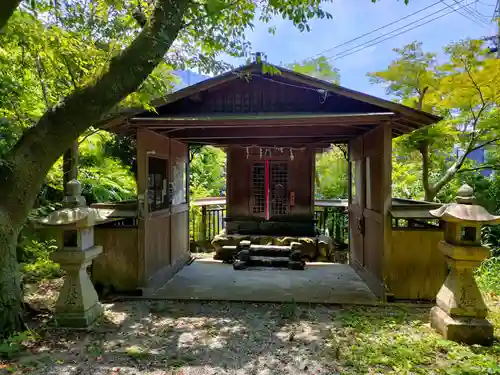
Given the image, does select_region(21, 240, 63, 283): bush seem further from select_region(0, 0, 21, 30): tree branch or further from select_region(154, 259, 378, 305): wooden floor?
select_region(0, 0, 21, 30): tree branch

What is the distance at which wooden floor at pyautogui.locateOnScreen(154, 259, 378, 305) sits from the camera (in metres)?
5.80

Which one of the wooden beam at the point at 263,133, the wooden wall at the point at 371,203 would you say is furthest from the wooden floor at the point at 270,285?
the wooden beam at the point at 263,133

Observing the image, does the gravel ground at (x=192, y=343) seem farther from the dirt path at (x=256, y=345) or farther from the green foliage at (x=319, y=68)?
the green foliage at (x=319, y=68)

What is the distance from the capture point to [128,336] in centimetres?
430

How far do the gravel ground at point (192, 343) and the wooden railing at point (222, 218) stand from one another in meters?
5.48

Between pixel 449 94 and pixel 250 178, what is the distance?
5.57m

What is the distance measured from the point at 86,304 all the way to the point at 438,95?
30.8 feet

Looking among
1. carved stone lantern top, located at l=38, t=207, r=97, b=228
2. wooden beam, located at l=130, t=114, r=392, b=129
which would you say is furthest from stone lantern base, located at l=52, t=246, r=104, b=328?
wooden beam, located at l=130, t=114, r=392, b=129

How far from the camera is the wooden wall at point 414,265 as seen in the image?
5410 mm

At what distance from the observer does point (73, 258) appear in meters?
4.43

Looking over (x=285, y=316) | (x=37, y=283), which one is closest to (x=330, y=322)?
(x=285, y=316)

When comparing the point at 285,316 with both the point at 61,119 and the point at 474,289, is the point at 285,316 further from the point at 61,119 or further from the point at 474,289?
the point at 61,119

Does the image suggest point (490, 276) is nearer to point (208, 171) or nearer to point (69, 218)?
point (69, 218)

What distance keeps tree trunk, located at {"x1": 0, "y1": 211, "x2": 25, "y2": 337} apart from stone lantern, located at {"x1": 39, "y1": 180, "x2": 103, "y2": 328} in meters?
0.42
